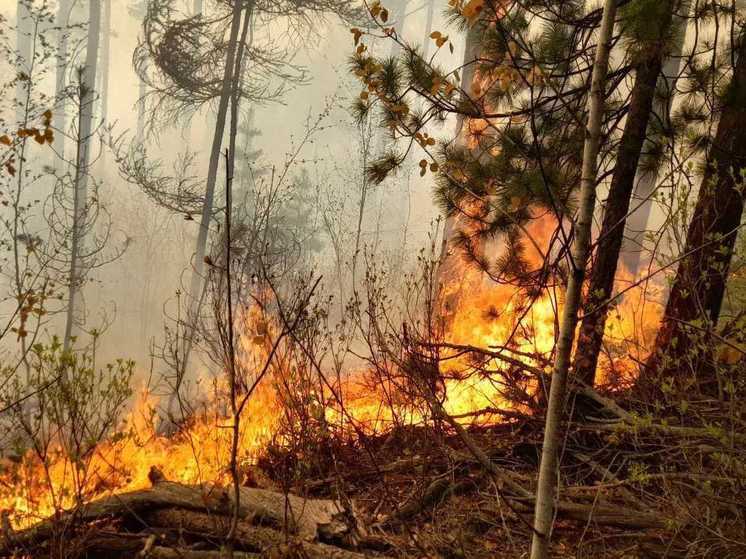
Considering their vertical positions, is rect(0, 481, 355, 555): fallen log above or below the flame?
below

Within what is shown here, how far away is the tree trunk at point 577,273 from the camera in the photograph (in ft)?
3.64

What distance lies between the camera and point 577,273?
113cm

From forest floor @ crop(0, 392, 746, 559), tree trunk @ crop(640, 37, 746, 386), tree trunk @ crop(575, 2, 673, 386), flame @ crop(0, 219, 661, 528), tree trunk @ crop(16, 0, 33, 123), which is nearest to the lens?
forest floor @ crop(0, 392, 746, 559)

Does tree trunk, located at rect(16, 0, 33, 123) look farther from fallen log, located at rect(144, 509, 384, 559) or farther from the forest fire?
fallen log, located at rect(144, 509, 384, 559)

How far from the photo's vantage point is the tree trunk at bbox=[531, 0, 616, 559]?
1.11 m

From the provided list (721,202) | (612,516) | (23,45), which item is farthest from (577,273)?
(23,45)

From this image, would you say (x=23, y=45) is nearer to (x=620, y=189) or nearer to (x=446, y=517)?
(x=620, y=189)

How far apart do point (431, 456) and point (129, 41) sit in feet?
47.3

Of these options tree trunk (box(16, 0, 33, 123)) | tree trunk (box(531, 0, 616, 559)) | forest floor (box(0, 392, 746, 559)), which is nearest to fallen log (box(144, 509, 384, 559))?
forest floor (box(0, 392, 746, 559))

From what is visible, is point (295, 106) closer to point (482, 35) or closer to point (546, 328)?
point (546, 328)

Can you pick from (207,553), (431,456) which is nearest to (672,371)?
(431,456)

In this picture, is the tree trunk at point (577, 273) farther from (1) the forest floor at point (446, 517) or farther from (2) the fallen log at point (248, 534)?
(2) the fallen log at point (248, 534)

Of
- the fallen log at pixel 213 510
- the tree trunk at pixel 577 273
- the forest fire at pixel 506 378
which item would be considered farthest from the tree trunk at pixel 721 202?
the tree trunk at pixel 577 273

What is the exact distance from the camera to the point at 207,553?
221 cm
